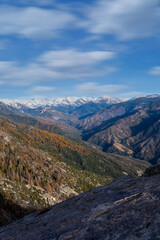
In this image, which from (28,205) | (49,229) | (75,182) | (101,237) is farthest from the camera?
(75,182)

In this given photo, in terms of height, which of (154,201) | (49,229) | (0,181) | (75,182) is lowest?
(75,182)

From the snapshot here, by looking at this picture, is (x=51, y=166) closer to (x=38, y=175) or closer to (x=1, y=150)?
(x=38, y=175)

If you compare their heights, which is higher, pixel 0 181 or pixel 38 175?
pixel 0 181

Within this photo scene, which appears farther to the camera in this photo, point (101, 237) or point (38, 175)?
point (38, 175)

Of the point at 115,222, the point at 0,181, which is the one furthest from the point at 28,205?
the point at 115,222

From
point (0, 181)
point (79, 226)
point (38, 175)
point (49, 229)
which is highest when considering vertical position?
point (79, 226)

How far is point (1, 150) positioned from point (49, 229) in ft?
514

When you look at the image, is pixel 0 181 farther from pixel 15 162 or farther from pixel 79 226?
pixel 79 226

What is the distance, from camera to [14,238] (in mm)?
24297

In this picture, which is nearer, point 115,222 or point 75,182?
point 115,222

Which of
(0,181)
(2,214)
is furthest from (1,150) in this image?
(2,214)

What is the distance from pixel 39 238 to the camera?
795 inches

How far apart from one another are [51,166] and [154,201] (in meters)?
172

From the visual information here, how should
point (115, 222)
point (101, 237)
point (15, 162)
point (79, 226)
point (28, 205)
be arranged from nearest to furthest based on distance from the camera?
1. point (101, 237)
2. point (115, 222)
3. point (79, 226)
4. point (28, 205)
5. point (15, 162)
